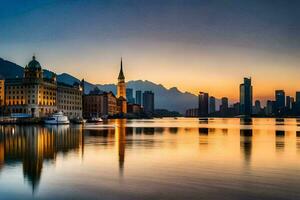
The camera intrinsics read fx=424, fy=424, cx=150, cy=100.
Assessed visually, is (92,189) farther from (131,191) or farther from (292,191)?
(292,191)

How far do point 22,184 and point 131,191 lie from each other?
8.71 metres

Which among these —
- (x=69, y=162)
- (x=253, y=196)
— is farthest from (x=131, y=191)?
(x=69, y=162)

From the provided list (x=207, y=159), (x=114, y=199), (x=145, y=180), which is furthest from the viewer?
(x=207, y=159)

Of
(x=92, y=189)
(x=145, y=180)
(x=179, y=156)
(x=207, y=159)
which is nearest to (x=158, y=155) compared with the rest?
(x=179, y=156)

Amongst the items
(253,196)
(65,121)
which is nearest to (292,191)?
(253,196)

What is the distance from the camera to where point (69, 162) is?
46.0 meters

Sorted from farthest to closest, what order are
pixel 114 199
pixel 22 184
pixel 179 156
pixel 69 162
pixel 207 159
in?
pixel 179 156, pixel 207 159, pixel 69 162, pixel 22 184, pixel 114 199

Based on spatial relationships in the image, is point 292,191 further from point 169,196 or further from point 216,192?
point 169,196

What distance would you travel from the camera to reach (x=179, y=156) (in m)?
53.4

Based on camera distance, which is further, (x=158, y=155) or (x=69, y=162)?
(x=158, y=155)

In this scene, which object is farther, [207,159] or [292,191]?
[207,159]

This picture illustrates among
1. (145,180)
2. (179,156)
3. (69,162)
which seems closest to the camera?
(145,180)

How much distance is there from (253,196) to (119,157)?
85.7ft

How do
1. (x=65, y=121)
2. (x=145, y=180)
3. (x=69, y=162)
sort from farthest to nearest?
1. (x=65, y=121)
2. (x=69, y=162)
3. (x=145, y=180)
